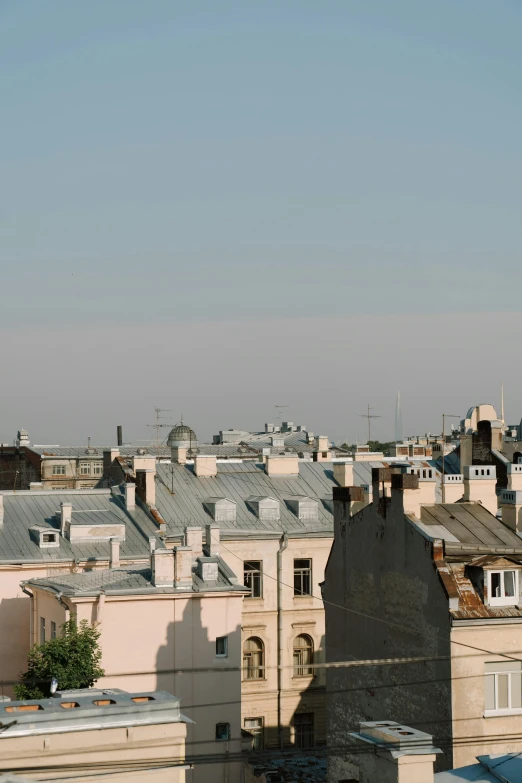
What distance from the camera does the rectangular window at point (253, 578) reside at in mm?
49906

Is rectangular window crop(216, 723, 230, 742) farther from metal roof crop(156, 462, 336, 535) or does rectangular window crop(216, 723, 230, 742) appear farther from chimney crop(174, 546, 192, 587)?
metal roof crop(156, 462, 336, 535)

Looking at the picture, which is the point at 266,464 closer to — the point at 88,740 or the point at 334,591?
the point at 334,591

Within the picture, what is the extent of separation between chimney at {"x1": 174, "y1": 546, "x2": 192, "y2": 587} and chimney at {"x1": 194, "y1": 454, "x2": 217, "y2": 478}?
14600mm

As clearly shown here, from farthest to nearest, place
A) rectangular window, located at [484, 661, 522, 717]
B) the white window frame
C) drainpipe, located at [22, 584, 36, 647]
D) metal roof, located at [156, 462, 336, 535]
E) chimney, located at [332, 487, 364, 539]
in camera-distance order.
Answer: metal roof, located at [156, 462, 336, 535] → drainpipe, located at [22, 584, 36, 647] → chimney, located at [332, 487, 364, 539] → the white window frame → rectangular window, located at [484, 661, 522, 717]

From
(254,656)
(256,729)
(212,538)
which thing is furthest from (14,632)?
(256,729)

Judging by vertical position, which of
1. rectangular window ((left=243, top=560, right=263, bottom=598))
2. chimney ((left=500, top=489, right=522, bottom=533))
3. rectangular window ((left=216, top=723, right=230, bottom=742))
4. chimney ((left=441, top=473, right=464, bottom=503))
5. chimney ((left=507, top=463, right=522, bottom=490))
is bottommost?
rectangular window ((left=216, top=723, right=230, bottom=742))

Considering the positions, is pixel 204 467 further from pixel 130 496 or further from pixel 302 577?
pixel 302 577

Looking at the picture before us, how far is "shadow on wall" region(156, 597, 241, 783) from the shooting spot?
4034 centimetres

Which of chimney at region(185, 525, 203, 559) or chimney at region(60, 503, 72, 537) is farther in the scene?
chimney at region(60, 503, 72, 537)

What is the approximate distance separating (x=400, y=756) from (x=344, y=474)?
35.0 metres

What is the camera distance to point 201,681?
40.9m

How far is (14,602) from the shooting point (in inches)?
1778

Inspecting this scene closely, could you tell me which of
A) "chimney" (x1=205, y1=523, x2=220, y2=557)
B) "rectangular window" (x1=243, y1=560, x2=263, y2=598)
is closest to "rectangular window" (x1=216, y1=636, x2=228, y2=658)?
"chimney" (x1=205, y1=523, x2=220, y2=557)

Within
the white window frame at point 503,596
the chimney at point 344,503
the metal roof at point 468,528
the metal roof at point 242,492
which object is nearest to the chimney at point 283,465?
the metal roof at point 242,492
